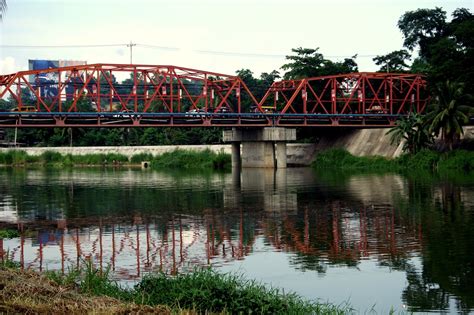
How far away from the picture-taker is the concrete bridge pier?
89000 millimetres

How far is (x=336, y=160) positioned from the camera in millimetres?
93812

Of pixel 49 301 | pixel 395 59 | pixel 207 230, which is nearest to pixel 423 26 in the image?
pixel 395 59

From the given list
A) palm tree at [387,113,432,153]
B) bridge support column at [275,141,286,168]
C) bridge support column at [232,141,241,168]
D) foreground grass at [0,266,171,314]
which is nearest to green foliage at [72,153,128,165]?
bridge support column at [232,141,241,168]

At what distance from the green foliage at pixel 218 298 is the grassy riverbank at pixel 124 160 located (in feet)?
271

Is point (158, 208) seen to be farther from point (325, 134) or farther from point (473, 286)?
point (325, 134)

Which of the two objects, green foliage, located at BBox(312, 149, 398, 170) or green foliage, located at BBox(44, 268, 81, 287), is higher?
green foliage, located at BBox(312, 149, 398, 170)

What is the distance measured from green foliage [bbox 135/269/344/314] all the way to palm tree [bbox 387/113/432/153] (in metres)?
62.8

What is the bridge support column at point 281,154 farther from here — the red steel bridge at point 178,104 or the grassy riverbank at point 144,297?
the grassy riverbank at point 144,297

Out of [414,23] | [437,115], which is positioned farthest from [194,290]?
[414,23]

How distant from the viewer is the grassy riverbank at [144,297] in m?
14.1

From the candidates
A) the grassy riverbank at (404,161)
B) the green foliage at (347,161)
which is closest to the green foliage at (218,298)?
the grassy riverbank at (404,161)

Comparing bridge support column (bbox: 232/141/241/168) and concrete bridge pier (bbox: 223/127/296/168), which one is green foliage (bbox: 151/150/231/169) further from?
concrete bridge pier (bbox: 223/127/296/168)

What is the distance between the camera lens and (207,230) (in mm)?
31469

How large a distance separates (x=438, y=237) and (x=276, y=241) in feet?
19.2
